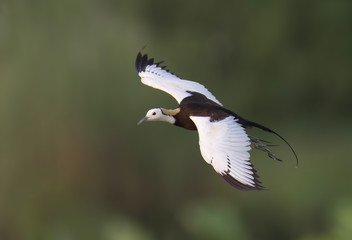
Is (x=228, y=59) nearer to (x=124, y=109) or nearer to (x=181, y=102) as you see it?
(x=124, y=109)

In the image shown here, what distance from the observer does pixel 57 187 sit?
7734 mm

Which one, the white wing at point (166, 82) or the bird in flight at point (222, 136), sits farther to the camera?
the white wing at point (166, 82)

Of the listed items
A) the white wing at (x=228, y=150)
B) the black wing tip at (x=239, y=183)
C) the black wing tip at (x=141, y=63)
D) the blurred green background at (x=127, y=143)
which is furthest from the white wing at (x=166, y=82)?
the blurred green background at (x=127, y=143)

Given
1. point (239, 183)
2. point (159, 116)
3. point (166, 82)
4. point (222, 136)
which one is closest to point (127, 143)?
point (166, 82)

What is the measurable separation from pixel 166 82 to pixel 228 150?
0.99 meters

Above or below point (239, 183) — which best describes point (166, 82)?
above

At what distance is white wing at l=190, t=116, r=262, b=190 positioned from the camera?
155 inches

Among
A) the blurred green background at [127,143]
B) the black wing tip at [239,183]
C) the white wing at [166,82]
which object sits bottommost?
the blurred green background at [127,143]

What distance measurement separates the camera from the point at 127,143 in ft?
25.1

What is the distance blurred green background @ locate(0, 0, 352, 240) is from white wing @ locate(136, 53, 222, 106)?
1.90m

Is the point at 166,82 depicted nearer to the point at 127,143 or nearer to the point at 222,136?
the point at 222,136

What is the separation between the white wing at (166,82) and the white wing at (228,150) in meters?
0.58

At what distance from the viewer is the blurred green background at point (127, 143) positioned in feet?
23.9

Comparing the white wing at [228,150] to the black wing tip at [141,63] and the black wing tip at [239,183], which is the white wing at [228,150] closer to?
the black wing tip at [239,183]
